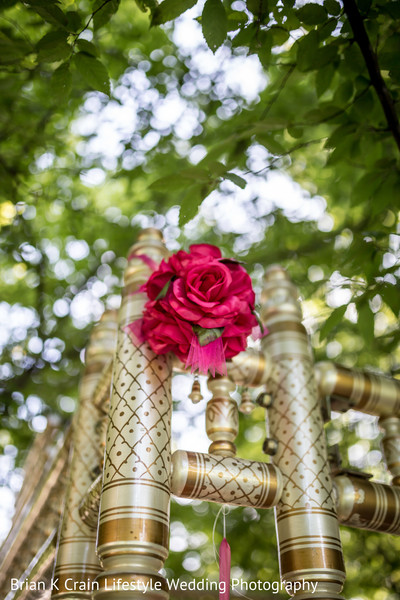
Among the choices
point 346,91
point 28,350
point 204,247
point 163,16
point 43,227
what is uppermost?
point 43,227

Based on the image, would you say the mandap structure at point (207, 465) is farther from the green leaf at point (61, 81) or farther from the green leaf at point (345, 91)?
the green leaf at point (345, 91)

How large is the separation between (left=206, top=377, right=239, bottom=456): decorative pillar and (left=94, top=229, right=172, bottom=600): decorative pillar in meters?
0.12

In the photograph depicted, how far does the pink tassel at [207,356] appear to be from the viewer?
972mm

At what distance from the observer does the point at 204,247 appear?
107cm

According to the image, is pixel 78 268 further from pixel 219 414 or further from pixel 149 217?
pixel 219 414

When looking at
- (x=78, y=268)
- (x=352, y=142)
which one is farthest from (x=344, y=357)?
(x=352, y=142)

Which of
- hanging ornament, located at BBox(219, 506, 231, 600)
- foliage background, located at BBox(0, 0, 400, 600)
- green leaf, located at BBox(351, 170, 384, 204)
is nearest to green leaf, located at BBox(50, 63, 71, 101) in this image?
foliage background, located at BBox(0, 0, 400, 600)

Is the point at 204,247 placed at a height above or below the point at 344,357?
below

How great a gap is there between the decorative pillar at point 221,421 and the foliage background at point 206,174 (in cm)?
34

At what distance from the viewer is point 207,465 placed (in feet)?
3.01

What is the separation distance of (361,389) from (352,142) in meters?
0.60

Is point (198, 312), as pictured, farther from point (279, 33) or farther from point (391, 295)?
point (279, 33)

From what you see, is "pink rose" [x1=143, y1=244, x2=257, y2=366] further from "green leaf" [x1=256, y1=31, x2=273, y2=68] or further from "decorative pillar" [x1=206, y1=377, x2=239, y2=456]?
"green leaf" [x1=256, y1=31, x2=273, y2=68]

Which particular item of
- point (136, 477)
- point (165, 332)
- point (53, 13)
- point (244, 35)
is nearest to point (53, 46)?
point (53, 13)
